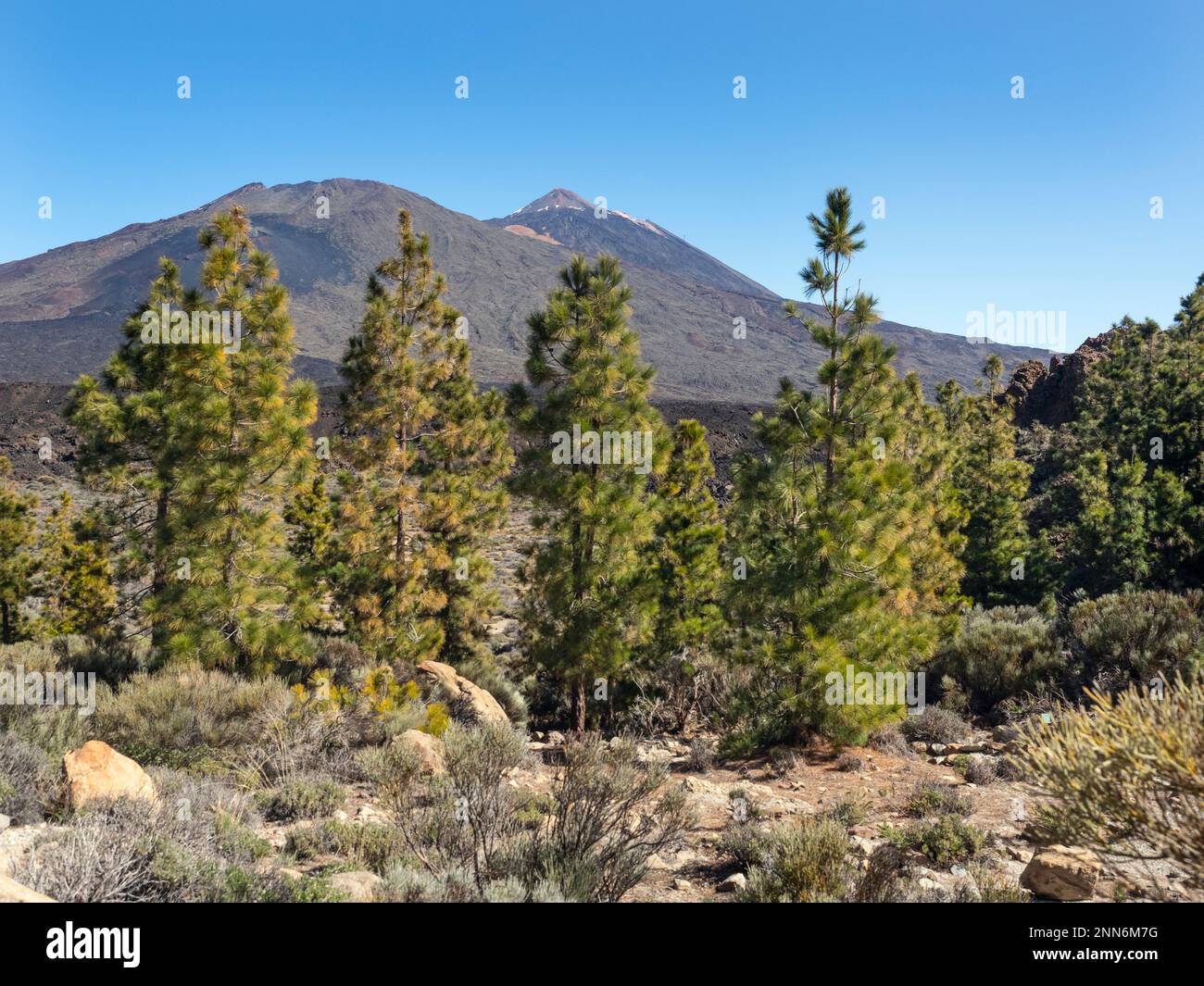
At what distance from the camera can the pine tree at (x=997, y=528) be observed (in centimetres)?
2136

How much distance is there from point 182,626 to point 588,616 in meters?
5.89

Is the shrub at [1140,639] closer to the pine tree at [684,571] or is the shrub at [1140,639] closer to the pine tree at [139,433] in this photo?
the pine tree at [684,571]

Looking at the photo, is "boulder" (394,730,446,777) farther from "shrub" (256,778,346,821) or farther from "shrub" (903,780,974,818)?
"shrub" (903,780,974,818)

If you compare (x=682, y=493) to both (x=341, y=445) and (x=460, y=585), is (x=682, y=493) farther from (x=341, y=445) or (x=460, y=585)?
(x=341, y=445)

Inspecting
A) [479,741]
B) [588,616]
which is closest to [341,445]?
[588,616]

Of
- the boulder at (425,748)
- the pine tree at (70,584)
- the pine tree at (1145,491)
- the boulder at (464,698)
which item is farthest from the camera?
the pine tree at (1145,491)

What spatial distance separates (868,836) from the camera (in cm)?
639

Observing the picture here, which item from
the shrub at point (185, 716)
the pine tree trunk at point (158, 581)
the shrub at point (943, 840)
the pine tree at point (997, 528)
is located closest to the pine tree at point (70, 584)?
the pine tree trunk at point (158, 581)

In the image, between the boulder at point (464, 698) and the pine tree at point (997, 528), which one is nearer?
the boulder at point (464, 698)

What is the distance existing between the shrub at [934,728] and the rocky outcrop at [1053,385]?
48470 millimetres

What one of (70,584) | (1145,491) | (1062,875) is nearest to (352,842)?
(1062,875)

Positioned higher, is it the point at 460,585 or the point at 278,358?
the point at 278,358
